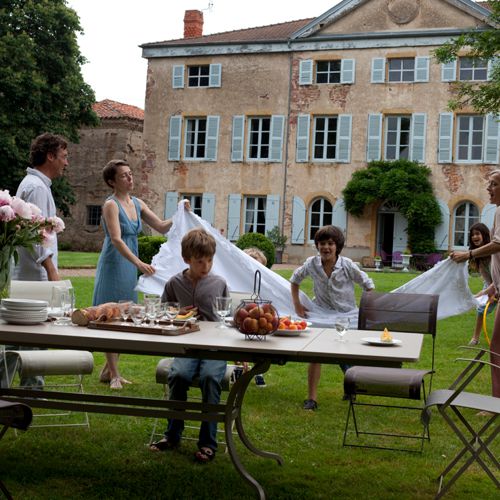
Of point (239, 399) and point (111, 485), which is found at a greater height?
point (239, 399)

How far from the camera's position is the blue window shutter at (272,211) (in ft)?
83.8

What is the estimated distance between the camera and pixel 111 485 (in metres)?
3.98

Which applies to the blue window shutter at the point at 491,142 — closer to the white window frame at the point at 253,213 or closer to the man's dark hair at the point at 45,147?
the white window frame at the point at 253,213

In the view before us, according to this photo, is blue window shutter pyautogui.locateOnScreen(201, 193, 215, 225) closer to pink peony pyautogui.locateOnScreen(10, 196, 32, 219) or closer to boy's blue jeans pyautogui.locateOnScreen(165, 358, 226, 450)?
boy's blue jeans pyautogui.locateOnScreen(165, 358, 226, 450)

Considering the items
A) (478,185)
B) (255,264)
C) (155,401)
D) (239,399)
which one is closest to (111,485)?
(155,401)

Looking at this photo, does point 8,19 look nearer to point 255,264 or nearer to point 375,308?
point 255,264

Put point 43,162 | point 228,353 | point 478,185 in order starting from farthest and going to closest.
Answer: point 478,185, point 43,162, point 228,353

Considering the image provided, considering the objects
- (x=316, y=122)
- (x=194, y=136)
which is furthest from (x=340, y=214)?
(x=194, y=136)

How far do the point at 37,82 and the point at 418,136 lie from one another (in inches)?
459

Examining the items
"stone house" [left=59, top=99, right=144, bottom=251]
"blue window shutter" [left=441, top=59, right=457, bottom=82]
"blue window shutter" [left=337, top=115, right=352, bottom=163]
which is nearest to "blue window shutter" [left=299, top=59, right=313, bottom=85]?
"blue window shutter" [left=337, top=115, right=352, bottom=163]

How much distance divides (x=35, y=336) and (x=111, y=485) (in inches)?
35.6

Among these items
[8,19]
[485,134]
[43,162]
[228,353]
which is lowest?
[228,353]

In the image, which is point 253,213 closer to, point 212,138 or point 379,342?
point 212,138

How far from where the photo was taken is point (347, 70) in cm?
2509
